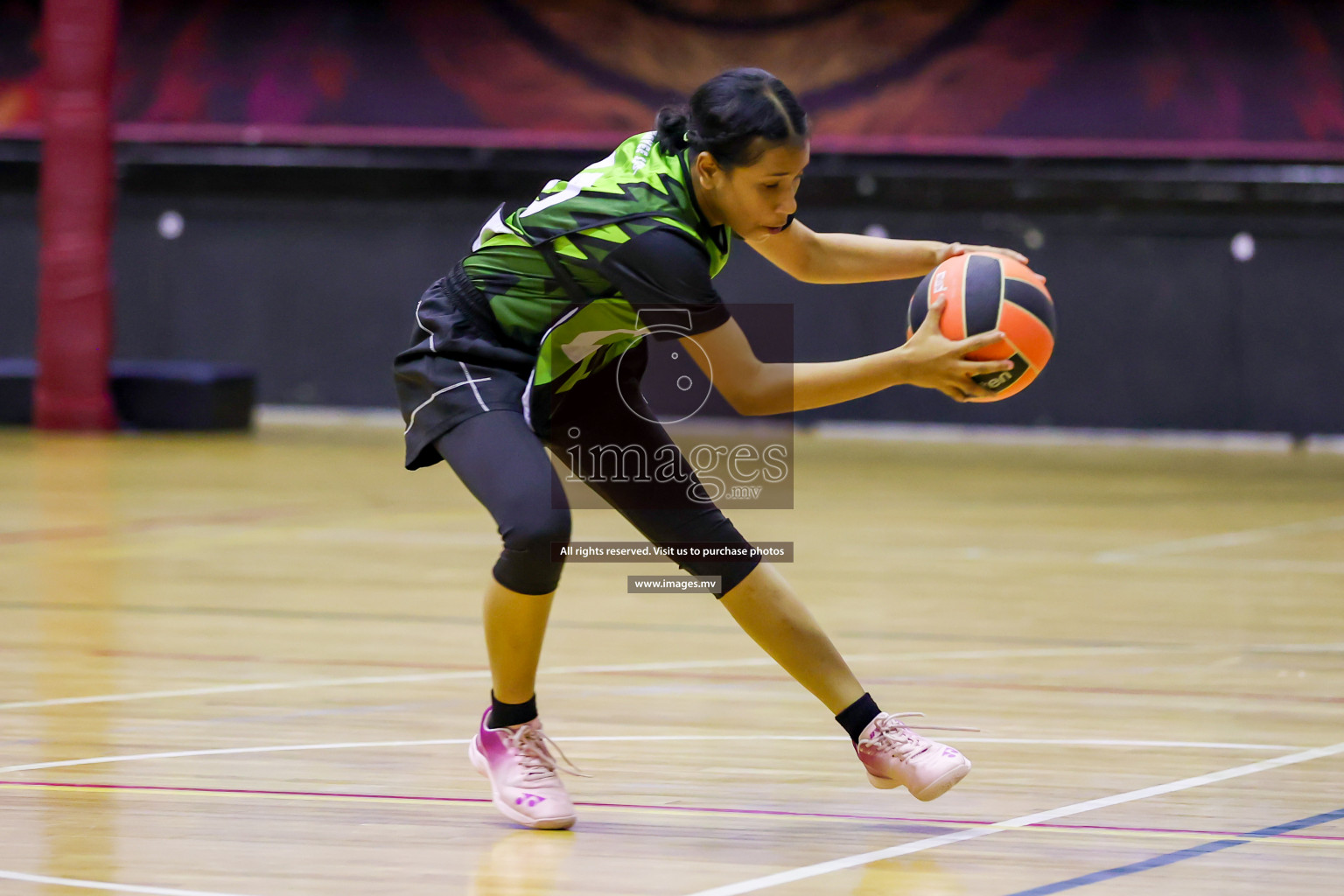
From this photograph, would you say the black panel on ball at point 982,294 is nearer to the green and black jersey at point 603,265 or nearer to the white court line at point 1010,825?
the green and black jersey at point 603,265

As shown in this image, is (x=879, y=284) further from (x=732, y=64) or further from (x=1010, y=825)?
(x=1010, y=825)

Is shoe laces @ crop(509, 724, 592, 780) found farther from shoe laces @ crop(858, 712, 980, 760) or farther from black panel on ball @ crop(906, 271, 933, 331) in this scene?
black panel on ball @ crop(906, 271, 933, 331)

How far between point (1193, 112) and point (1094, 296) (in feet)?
4.84

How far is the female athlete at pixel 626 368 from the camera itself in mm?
2773

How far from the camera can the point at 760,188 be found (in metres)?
2.80

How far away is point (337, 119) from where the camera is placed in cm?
1398

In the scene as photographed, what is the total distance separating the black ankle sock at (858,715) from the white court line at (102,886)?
1.10 m

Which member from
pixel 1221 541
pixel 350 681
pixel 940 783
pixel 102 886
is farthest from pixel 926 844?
pixel 1221 541

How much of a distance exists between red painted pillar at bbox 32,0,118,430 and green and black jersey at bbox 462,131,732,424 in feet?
31.8

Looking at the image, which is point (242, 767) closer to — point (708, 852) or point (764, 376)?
point (708, 852)

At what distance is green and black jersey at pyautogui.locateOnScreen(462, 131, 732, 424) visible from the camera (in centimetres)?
277

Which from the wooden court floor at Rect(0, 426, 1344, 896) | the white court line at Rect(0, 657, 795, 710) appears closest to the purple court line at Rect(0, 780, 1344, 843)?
the wooden court floor at Rect(0, 426, 1344, 896)

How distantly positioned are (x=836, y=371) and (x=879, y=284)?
10.3m

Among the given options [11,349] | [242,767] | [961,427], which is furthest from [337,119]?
[242,767]
